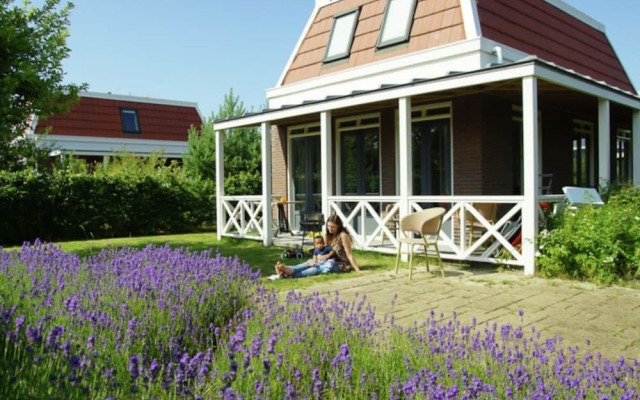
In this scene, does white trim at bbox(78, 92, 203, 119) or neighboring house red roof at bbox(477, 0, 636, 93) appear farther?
white trim at bbox(78, 92, 203, 119)

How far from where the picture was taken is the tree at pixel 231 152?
19359mm

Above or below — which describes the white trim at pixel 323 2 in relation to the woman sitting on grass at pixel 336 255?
above

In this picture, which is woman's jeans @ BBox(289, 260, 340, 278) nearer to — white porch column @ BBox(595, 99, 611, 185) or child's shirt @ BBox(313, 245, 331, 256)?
child's shirt @ BBox(313, 245, 331, 256)

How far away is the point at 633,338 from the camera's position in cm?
460

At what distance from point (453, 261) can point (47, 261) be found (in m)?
6.51

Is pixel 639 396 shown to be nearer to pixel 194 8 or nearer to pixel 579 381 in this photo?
pixel 579 381

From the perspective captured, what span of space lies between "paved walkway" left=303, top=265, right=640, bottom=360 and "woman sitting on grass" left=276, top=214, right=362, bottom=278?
358 millimetres

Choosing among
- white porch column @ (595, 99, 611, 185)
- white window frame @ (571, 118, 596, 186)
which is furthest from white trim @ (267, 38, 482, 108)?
white window frame @ (571, 118, 596, 186)

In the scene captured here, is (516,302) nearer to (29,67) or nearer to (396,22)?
(396,22)

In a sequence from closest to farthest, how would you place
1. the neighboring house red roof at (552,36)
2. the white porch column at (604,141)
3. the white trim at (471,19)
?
the white porch column at (604,141) < the white trim at (471,19) < the neighboring house red roof at (552,36)

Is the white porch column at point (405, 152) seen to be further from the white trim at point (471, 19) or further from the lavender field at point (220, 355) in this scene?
the lavender field at point (220, 355)

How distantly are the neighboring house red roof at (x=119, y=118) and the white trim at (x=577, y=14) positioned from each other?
18494 mm

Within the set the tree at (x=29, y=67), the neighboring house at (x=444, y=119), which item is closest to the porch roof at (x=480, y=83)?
the neighboring house at (x=444, y=119)

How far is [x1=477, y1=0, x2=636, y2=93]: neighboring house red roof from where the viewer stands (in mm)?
11180
